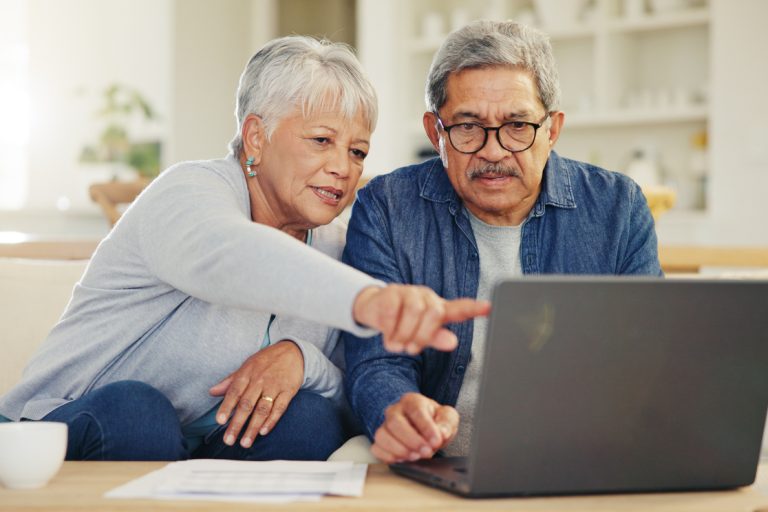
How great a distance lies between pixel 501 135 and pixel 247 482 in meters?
0.86

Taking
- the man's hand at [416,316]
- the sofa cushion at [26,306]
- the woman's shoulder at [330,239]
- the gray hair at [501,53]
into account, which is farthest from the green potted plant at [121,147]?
the man's hand at [416,316]

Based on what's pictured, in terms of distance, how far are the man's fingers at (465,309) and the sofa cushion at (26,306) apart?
4.10 ft

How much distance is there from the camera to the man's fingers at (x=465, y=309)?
92cm

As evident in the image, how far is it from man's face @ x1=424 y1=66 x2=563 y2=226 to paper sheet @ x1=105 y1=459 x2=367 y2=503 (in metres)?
0.67

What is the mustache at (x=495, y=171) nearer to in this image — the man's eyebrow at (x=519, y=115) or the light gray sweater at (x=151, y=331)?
the man's eyebrow at (x=519, y=115)

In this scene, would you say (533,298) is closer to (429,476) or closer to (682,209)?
(429,476)

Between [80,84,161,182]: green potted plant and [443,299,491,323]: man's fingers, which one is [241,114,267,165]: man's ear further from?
[80,84,161,182]: green potted plant

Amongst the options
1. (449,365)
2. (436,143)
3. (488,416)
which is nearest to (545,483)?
(488,416)

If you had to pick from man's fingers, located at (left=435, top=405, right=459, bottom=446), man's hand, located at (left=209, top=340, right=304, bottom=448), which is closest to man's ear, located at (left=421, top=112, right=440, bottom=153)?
man's hand, located at (left=209, top=340, right=304, bottom=448)

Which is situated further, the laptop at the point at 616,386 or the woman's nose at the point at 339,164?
the woman's nose at the point at 339,164

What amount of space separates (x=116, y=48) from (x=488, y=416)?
19.4 feet

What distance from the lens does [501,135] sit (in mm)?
1624

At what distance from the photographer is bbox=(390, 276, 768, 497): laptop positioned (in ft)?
3.00

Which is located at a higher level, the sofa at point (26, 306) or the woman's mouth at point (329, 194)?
the woman's mouth at point (329, 194)
